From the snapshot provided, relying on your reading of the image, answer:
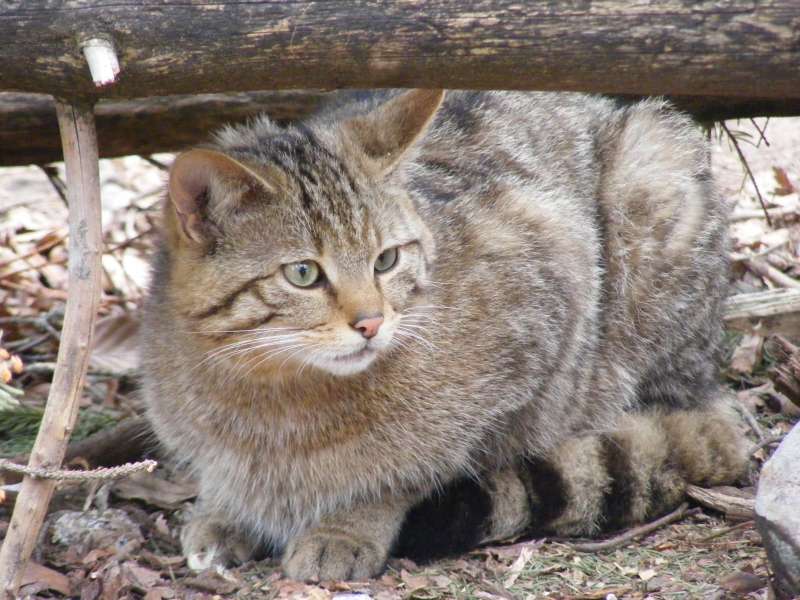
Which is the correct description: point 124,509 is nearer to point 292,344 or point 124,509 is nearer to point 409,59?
point 292,344

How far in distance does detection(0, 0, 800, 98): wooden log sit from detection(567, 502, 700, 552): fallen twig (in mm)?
1463

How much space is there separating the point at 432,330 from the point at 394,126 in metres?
0.66

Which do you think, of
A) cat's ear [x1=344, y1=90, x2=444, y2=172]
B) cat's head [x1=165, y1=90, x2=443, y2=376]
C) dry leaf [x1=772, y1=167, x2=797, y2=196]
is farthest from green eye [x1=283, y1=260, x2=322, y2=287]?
dry leaf [x1=772, y1=167, x2=797, y2=196]

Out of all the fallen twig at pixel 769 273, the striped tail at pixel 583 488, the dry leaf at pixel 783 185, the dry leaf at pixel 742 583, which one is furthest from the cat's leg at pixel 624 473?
the dry leaf at pixel 783 185

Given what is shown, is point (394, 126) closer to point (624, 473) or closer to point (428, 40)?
point (428, 40)

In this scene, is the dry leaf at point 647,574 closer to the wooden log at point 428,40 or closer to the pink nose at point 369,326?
the pink nose at point 369,326

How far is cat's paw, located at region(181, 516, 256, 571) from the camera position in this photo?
3.43 metres

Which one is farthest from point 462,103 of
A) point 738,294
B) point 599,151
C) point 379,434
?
point 738,294

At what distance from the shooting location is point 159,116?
4281mm

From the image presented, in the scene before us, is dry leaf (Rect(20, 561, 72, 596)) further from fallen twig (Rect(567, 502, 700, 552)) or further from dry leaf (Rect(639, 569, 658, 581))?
dry leaf (Rect(639, 569, 658, 581))

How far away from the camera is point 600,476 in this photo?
343 centimetres

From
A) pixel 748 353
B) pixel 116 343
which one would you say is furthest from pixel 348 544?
pixel 748 353

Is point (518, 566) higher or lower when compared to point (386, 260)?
lower

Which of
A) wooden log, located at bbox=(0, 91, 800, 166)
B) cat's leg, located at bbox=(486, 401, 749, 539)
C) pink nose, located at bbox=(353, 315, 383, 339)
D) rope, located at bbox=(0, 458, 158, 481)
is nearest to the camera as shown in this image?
rope, located at bbox=(0, 458, 158, 481)
